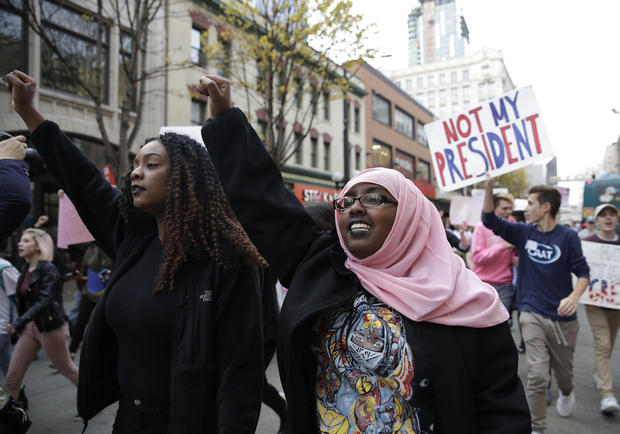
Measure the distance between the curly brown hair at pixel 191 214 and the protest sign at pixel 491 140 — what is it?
10.5 feet

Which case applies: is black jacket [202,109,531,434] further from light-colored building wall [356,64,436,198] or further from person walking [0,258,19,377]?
light-colored building wall [356,64,436,198]

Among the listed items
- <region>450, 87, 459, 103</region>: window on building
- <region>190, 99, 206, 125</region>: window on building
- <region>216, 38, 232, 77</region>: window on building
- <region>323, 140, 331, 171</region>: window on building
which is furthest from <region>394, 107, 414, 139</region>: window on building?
<region>450, 87, 459, 103</region>: window on building

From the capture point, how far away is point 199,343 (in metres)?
1.86

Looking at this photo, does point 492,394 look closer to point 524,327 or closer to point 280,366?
point 280,366

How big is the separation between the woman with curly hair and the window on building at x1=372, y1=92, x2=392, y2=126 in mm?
29577

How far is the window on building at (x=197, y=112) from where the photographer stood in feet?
54.6

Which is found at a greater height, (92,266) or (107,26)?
(107,26)

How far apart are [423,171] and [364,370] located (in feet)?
137

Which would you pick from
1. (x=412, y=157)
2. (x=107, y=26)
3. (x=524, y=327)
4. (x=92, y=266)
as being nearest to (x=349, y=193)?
(x=524, y=327)

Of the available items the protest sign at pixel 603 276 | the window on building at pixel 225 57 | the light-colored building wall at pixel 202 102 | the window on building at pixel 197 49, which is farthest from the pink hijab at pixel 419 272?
the window on building at pixel 197 49

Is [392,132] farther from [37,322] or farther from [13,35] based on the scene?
[37,322]

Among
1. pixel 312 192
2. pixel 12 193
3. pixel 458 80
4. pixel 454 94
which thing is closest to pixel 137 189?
pixel 12 193

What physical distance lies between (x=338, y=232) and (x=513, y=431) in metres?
0.92

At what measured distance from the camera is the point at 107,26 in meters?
12.9
